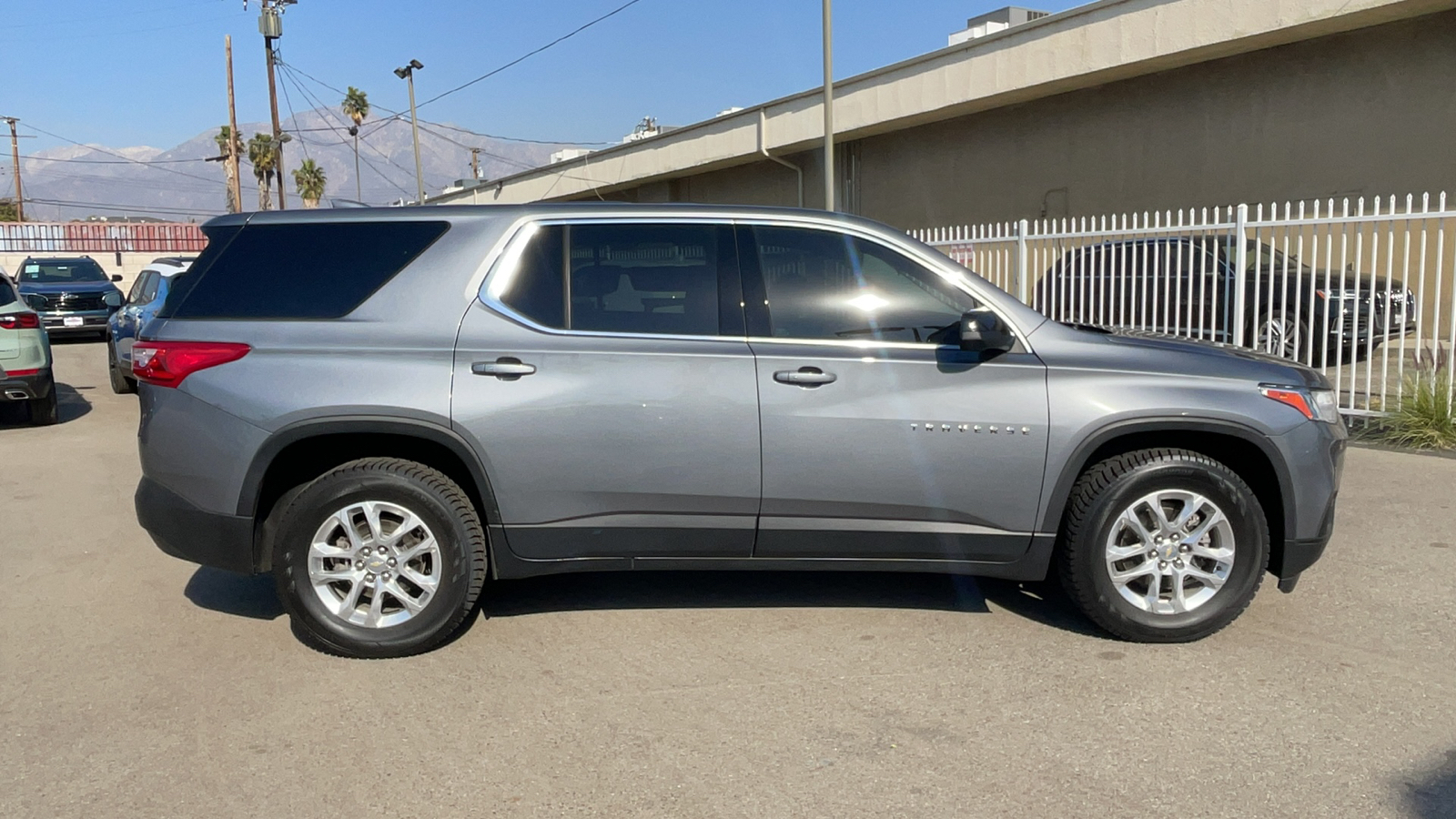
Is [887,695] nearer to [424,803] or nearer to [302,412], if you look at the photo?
[424,803]

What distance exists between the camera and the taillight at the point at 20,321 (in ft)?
35.1

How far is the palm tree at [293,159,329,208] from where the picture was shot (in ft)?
222

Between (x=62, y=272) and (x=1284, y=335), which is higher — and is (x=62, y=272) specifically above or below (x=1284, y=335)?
above

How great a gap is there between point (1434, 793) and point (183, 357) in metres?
4.64

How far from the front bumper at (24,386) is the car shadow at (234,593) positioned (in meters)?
6.27

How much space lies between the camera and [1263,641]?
4.77 metres

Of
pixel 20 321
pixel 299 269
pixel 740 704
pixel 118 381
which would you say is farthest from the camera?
pixel 118 381

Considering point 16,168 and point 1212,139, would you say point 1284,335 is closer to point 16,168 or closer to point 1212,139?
point 1212,139

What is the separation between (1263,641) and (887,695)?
1719 millimetres

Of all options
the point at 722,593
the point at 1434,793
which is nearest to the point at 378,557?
the point at 722,593

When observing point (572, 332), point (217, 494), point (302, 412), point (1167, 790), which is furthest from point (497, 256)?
point (1167, 790)

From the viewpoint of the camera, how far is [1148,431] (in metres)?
4.66

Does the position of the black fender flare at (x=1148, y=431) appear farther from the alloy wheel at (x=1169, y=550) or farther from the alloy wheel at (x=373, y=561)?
the alloy wheel at (x=373, y=561)

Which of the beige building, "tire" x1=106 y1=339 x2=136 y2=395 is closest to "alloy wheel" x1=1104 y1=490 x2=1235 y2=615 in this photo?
the beige building
